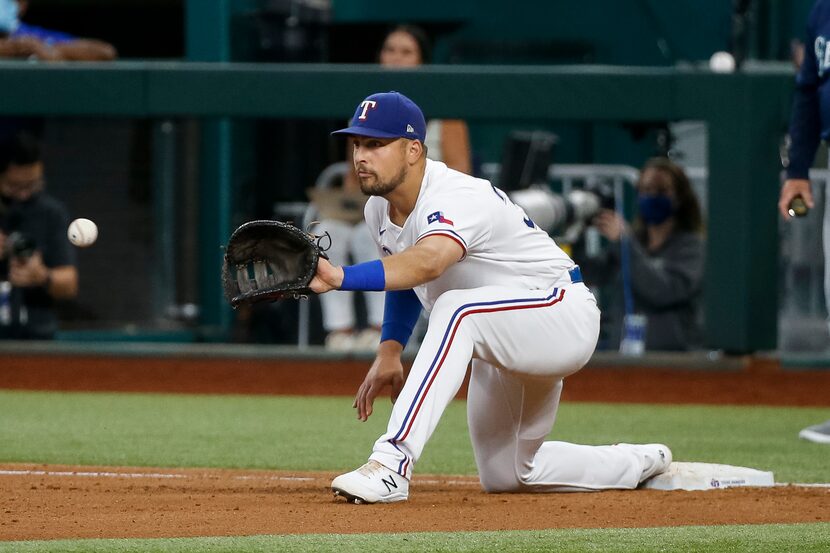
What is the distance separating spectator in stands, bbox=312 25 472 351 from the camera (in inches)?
328

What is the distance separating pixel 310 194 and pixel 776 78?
2.81 m

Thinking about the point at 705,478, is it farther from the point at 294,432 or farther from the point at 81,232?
the point at 81,232

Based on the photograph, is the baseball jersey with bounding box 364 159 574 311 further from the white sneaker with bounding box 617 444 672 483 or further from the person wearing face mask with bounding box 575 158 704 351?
the person wearing face mask with bounding box 575 158 704 351

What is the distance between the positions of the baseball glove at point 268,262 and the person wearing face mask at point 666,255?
499 cm

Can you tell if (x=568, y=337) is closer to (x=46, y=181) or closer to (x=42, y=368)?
(x=42, y=368)

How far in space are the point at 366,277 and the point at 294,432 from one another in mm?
2627

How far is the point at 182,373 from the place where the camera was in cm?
862

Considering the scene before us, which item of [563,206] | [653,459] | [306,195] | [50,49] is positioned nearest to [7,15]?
[50,49]

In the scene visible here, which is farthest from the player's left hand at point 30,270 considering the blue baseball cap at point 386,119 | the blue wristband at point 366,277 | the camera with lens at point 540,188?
the blue wristband at point 366,277

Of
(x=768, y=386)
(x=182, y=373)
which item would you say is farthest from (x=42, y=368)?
(x=768, y=386)

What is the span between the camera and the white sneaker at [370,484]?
12.7ft

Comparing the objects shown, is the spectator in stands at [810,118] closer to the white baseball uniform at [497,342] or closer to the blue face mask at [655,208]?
the white baseball uniform at [497,342]

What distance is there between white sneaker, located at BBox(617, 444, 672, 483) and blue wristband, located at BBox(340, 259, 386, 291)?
121cm

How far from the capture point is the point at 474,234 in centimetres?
405
